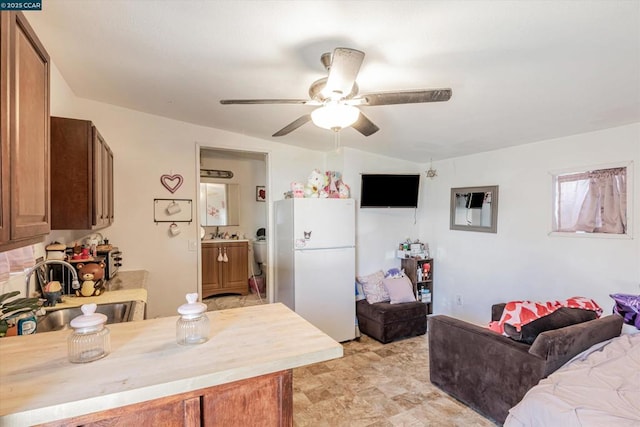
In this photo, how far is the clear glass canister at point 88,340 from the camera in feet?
3.27

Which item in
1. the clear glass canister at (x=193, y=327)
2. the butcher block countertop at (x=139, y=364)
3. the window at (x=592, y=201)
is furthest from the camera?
the window at (x=592, y=201)

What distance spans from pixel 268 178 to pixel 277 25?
2557 mm

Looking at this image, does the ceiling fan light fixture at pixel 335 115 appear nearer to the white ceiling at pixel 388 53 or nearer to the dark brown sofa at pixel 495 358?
the white ceiling at pixel 388 53

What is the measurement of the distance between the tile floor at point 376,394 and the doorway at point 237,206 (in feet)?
8.20

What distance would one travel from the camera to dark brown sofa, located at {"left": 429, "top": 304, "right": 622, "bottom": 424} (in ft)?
6.23

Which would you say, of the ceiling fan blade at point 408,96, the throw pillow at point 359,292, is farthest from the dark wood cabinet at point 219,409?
the throw pillow at point 359,292

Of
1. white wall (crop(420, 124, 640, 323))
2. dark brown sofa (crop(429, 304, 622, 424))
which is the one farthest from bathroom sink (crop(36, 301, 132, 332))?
white wall (crop(420, 124, 640, 323))

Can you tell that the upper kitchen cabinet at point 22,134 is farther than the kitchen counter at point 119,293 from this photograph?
No

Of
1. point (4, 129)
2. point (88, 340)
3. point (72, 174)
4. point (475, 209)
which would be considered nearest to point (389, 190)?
point (475, 209)

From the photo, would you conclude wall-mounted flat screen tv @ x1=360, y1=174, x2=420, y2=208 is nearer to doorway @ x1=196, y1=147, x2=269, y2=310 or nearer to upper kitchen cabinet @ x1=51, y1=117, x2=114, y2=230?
doorway @ x1=196, y1=147, x2=269, y2=310

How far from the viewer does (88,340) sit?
1.05 meters

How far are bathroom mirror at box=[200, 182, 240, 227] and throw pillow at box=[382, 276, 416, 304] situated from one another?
3153 mm

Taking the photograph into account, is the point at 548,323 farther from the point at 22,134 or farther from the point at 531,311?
the point at 22,134

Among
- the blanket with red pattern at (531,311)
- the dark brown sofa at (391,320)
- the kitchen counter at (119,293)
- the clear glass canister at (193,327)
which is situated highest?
the clear glass canister at (193,327)
